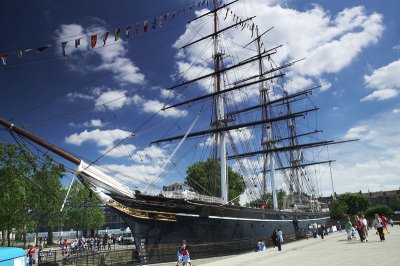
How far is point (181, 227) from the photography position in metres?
19.8

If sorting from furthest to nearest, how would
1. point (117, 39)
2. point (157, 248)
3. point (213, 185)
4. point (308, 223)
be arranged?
point (308, 223) < point (213, 185) < point (157, 248) < point (117, 39)

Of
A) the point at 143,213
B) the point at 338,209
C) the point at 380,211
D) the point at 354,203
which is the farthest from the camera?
the point at 354,203

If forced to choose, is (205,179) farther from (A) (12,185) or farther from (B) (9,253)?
(B) (9,253)

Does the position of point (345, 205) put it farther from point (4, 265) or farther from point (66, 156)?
point (4, 265)

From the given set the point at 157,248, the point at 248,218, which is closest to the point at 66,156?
the point at 157,248

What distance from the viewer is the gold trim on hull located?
18406 millimetres

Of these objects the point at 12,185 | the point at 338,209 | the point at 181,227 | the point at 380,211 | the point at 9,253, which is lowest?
the point at 380,211

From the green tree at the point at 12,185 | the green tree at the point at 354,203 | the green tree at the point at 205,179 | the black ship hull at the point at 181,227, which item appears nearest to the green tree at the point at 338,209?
the green tree at the point at 354,203

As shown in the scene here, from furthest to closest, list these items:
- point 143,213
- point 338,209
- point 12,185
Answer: point 338,209
point 12,185
point 143,213

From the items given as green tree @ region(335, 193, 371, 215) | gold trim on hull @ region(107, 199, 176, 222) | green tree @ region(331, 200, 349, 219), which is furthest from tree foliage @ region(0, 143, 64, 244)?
green tree @ region(335, 193, 371, 215)

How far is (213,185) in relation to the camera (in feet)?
104

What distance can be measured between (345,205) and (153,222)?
249ft

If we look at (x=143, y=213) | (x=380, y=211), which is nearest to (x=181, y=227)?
(x=143, y=213)

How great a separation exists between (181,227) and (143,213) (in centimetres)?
253
